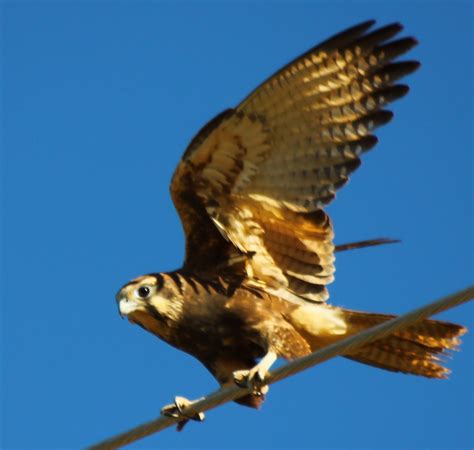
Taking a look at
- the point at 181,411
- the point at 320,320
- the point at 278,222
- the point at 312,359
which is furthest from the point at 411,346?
the point at 312,359

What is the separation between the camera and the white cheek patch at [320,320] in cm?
707

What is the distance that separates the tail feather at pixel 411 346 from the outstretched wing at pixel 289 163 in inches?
12.4

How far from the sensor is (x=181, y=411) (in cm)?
655

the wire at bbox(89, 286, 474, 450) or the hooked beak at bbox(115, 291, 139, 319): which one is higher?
the hooked beak at bbox(115, 291, 139, 319)

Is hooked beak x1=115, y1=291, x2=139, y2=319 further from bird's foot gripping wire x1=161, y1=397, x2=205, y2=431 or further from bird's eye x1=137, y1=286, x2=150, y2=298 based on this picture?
bird's foot gripping wire x1=161, y1=397, x2=205, y2=431

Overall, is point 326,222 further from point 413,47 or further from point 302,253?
point 413,47

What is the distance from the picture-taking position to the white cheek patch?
7.07 meters

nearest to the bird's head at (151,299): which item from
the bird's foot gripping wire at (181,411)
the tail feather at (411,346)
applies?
the bird's foot gripping wire at (181,411)

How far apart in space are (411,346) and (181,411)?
1.40 m

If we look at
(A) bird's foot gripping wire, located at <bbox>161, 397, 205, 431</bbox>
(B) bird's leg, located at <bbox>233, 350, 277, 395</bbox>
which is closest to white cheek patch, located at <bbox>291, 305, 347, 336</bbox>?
(B) bird's leg, located at <bbox>233, 350, 277, 395</bbox>

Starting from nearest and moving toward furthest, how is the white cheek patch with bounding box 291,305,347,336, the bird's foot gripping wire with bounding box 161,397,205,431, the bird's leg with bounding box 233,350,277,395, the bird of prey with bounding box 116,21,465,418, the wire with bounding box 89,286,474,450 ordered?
the wire with bounding box 89,286,474,450 → the bird's leg with bounding box 233,350,277,395 → the bird's foot gripping wire with bounding box 161,397,205,431 → the bird of prey with bounding box 116,21,465,418 → the white cheek patch with bounding box 291,305,347,336

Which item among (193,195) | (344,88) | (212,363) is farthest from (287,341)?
(344,88)

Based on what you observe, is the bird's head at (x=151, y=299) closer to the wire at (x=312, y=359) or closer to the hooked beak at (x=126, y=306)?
the hooked beak at (x=126, y=306)

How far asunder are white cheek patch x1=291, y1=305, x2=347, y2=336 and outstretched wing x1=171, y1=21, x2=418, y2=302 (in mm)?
80
